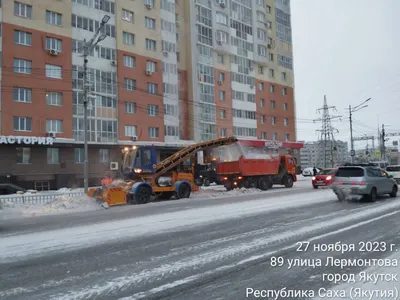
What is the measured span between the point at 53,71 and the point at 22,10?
5787mm

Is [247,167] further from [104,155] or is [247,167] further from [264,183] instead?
[104,155]

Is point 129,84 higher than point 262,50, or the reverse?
point 262,50

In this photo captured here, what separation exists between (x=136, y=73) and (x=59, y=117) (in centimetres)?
1051

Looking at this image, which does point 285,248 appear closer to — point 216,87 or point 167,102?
point 167,102

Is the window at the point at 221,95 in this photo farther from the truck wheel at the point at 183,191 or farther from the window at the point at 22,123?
the truck wheel at the point at 183,191

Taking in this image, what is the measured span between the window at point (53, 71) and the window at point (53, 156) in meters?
6.84

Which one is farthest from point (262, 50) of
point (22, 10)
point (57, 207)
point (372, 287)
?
point (372, 287)

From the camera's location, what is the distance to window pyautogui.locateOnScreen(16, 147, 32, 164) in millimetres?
30731

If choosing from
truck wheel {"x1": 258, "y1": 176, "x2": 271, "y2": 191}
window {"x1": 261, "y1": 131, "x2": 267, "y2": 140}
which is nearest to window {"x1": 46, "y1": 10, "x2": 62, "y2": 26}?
truck wheel {"x1": 258, "y1": 176, "x2": 271, "y2": 191}

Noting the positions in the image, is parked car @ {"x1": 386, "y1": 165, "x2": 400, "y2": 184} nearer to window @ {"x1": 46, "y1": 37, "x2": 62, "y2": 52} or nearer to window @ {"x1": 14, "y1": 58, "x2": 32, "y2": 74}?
window @ {"x1": 46, "y1": 37, "x2": 62, "y2": 52}

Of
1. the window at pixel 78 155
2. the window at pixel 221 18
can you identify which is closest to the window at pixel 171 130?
the window at pixel 78 155

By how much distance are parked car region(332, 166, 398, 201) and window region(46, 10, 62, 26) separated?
29972 millimetres

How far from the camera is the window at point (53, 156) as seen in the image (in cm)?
3262

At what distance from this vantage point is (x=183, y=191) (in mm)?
19188
